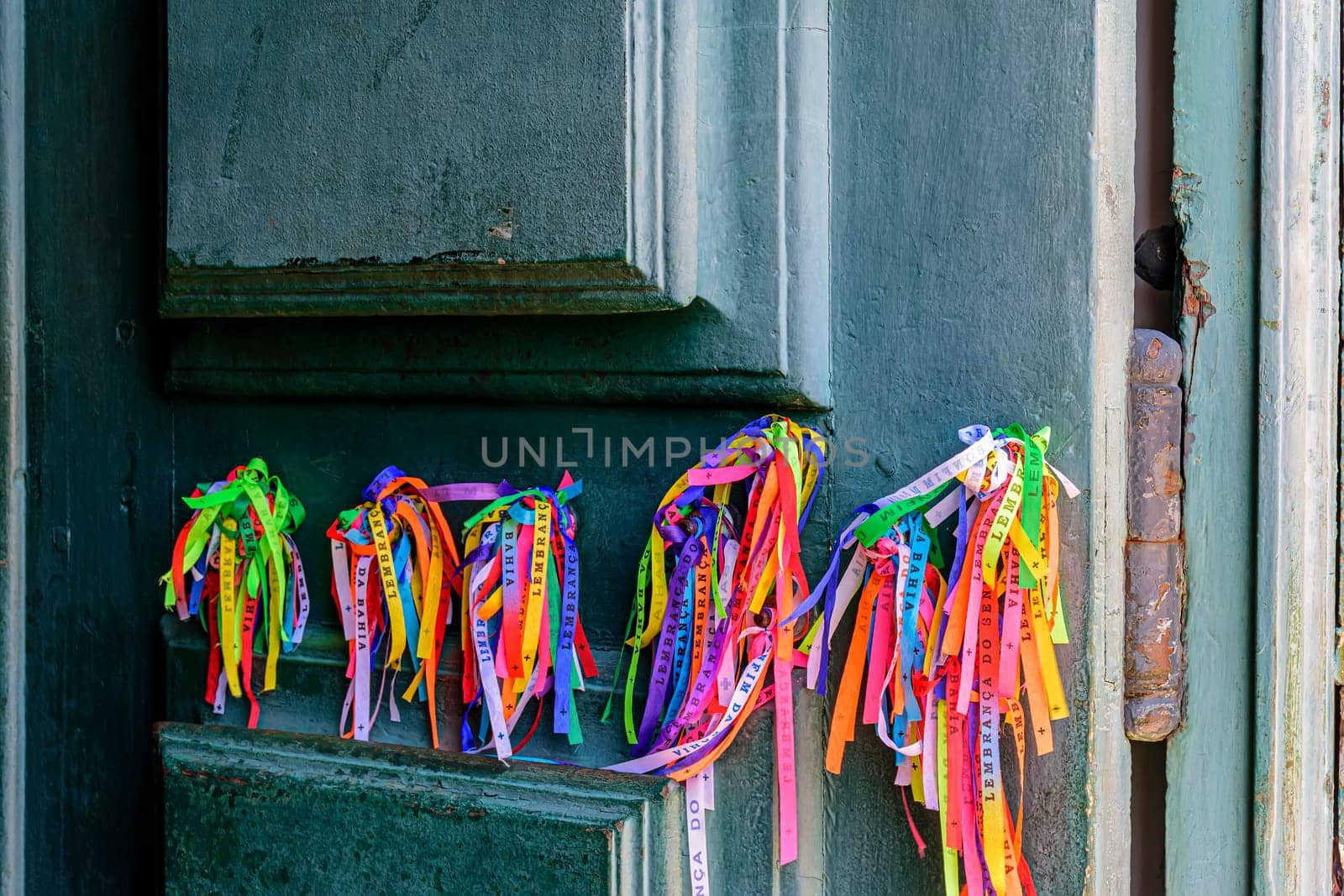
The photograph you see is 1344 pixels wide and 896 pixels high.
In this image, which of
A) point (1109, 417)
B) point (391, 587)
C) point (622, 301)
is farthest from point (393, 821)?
point (1109, 417)

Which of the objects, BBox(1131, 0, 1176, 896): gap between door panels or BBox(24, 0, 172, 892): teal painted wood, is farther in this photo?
BBox(24, 0, 172, 892): teal painted wood

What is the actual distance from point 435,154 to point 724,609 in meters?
0.55

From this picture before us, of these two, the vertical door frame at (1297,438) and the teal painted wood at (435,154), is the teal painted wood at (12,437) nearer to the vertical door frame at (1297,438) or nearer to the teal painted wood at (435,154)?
the teal painted wood at (435,154)

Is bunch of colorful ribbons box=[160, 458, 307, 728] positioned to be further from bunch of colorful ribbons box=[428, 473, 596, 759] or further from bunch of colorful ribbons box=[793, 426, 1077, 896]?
bunch of colorful ribbons box=[793, 426, 1077, 896]

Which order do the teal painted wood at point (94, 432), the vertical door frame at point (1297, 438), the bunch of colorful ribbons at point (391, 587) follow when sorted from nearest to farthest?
1. the vertical door frame at point (1297, 438)
2. the bunch of colorful ribbons at point (391, 587)
3. the teal painted wood at point (94, 432)

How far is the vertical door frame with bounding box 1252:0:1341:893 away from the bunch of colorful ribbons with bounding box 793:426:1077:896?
285mm

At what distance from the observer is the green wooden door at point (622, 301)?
1.12 meters

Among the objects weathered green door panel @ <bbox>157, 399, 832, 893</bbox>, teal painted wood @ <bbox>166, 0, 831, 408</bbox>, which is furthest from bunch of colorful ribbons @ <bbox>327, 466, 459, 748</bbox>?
teal painted wood @ <bbox>166, 0, 831, 408</bbox>

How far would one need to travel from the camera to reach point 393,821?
48.5 inches

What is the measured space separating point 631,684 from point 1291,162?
89 centimetres

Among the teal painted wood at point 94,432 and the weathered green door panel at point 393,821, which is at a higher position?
the teal painted wood at point 94,432

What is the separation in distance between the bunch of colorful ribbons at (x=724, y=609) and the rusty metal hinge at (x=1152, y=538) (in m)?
0.33

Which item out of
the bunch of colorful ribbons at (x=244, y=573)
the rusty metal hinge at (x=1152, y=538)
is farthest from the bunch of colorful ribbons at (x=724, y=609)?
the bunch of colorful ribbons at (x=244, y=573)

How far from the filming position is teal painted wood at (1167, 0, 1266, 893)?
122cm
